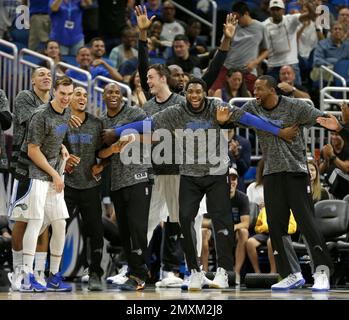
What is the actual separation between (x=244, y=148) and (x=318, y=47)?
151 inches

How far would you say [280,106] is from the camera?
11.2m

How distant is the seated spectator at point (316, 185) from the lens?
13297mm

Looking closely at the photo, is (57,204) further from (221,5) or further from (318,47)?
(221,5)

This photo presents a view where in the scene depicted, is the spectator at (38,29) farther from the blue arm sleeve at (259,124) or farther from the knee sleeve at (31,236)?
the blue arm sleeve at (259,124)

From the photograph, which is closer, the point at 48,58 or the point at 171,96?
the point at 171,96

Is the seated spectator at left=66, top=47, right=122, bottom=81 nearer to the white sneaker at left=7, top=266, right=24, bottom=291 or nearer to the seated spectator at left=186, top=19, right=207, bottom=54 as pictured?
the seated spectator at left=186, top=19, right=207, bottom=54

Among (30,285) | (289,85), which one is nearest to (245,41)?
Result: (289,85)

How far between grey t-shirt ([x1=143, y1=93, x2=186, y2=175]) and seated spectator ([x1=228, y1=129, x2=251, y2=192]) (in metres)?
→ 2.17

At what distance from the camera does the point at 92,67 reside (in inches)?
648

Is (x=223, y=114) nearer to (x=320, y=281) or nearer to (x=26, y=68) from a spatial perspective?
(x=320, y=281)

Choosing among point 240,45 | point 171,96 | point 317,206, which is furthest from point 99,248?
point 240,45

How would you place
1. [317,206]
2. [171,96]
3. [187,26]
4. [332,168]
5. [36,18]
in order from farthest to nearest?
[187,26], [36,18], [332,168], [317,206], [171,96]

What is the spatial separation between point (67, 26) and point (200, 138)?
21.3ft

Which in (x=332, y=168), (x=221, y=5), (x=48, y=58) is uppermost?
(x=221, y=5)
